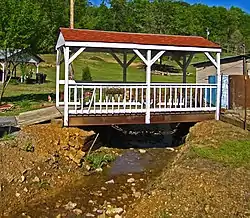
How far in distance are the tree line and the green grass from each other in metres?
11.4

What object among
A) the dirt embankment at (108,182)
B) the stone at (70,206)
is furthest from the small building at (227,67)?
the stone at (70,206)

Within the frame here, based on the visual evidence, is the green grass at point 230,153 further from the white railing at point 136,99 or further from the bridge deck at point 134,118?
the white railing at point 136,99

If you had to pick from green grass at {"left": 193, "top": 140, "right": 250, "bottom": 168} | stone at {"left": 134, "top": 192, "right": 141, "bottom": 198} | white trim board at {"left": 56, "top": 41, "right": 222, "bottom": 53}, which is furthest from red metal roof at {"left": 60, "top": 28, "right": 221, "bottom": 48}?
stone at {"left": 134, "top": 192, "right": 141, "bottom": 198}

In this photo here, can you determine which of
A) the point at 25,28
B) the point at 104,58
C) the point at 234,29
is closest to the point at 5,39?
the point at 25,28

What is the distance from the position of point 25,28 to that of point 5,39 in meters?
1.05

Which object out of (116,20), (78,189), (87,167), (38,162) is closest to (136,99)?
(87,167)

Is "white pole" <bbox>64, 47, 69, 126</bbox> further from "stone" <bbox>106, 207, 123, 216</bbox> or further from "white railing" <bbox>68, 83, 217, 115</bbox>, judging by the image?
"stone" <bbox>106, 207, 123, 216</bbox>

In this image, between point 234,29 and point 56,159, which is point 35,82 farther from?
point 234,29

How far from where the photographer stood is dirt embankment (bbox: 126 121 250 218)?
757cm

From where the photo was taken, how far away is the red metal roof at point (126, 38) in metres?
12.9

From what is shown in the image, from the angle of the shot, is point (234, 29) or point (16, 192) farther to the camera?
point (234, 29)

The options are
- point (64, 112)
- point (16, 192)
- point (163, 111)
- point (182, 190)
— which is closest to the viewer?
point (182, 190)

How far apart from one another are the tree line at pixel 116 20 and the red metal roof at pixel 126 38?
624cm

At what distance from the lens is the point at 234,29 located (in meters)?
99.4
